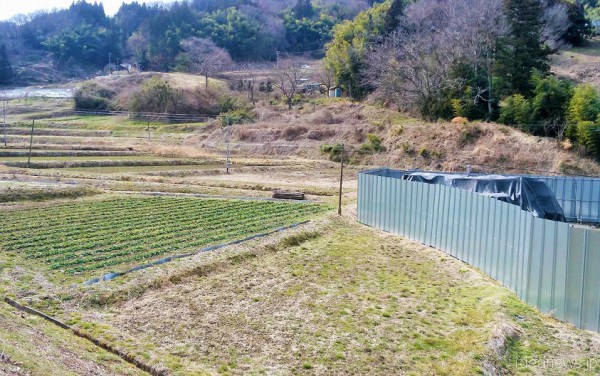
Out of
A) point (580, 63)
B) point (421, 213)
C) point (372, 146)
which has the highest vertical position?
point (580, 63)

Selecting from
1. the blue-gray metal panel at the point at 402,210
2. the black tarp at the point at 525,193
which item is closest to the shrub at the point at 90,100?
the blue-gray metal panel at the point at 402,210

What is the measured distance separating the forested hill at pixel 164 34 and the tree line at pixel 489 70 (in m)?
44.9

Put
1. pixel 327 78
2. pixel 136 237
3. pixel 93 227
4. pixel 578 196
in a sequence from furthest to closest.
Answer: pixel 327 78 → pixel 578 196 → pixel 93 227 → pixel 136 237

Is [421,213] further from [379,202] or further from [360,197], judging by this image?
[360,197]

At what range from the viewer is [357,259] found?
1741 cm

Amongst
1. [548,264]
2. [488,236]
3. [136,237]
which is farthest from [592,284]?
[136,237]

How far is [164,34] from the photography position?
330ft

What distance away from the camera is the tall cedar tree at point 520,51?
42719 mm

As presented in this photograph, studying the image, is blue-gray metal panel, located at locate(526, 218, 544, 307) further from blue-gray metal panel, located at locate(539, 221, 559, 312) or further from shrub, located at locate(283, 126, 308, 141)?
shrub, located at locate(283, 126, 308, 141)

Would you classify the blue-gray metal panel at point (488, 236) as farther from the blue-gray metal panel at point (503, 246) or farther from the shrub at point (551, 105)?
the shrub at point (551, 105)

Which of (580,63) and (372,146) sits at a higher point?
(580,63)

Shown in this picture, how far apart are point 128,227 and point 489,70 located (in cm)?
3304

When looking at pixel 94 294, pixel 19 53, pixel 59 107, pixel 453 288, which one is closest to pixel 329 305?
pixel 453 288

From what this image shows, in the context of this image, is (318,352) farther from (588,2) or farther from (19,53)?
(19,53)
